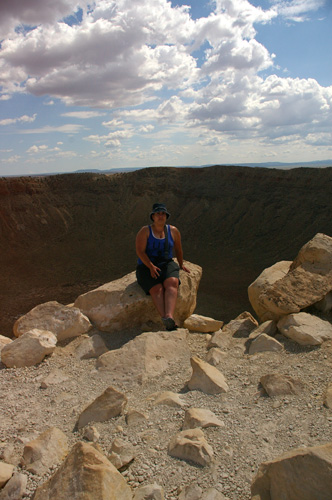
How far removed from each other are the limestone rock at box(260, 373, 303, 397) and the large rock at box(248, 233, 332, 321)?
5.21ft

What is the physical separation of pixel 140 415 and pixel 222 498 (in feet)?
3.03

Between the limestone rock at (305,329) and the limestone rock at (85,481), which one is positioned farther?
the limestone rock at (305,329)

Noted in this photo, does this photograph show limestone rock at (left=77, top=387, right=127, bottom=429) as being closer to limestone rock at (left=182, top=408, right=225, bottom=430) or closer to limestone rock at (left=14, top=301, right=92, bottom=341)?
limestone rock at (left=182, top=408, right=225, bottom=430)

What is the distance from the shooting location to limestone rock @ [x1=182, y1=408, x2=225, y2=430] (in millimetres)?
2568

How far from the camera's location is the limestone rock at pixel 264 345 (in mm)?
3868

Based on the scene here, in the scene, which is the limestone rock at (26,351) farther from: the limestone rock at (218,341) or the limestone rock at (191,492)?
the limestone rock at (191,492)

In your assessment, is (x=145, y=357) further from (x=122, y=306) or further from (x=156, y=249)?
(x=156, y=249)

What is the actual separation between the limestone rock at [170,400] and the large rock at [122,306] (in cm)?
192

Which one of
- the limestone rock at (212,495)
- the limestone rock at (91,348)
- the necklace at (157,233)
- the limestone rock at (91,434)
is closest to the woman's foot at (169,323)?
the limestone rock at (91,348)

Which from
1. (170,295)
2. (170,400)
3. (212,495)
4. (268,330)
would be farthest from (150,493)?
(170,295)

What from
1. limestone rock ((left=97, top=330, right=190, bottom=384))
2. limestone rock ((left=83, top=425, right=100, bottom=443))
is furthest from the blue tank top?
limestone rock ((left=83, top=425, right=100, bottom=443))

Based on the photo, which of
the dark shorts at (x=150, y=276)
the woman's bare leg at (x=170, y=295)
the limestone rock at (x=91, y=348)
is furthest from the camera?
the dark shorts at (x=150, y=276)

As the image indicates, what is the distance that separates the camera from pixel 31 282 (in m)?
19.6

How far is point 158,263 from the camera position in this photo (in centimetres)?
509
